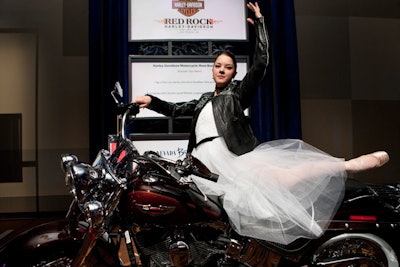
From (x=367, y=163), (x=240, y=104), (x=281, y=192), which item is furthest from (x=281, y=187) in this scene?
(x=240, y=104)

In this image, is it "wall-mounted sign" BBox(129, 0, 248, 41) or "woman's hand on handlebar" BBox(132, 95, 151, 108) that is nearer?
"woman's hand on handlebar" BBox(132, 95, 151, 108)

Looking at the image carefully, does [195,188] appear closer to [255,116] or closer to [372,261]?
[372,261]

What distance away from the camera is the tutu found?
4.59ft

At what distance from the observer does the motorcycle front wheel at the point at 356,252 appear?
151 centimetres

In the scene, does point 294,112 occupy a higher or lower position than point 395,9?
lower

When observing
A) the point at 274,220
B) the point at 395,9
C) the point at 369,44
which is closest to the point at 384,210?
the point at 274,220

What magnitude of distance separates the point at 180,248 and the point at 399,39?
11.4 ft

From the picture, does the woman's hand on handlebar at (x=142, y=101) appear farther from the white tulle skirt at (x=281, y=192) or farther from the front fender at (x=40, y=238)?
the front fender at (x=40, y=238)

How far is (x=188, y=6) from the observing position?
10.3 ft

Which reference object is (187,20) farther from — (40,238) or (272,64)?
(40,238)

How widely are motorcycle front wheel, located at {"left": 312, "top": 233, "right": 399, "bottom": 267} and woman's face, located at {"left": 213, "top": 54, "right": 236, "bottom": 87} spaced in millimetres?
994

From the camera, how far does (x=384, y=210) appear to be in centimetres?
154

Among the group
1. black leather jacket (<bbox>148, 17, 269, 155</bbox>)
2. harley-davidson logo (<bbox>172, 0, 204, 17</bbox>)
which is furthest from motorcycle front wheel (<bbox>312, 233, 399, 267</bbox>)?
harley-davidson logo (<bbox>172, 0, 204, 17</bbox>)

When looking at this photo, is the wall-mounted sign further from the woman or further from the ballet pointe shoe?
the ballet pointe shoe
